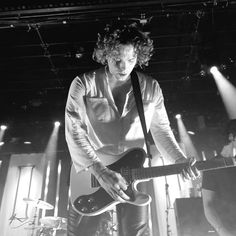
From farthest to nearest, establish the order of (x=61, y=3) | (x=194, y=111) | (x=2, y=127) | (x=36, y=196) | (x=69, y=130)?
(x=36, y=196)
(x=2, y=127)
(x=194, y=111)
(x=61, y=3)
(x=69, y=130)

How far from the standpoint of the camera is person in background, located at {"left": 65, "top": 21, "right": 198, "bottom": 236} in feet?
5.60

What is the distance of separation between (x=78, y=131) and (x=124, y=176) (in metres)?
0.43

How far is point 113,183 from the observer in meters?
1.62

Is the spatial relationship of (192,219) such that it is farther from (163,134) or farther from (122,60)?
(122,60)

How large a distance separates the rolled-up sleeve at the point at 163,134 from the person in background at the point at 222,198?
1.75 m

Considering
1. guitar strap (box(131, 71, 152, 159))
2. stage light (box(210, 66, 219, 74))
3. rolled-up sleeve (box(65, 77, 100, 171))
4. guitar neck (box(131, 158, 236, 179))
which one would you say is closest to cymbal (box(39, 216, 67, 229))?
stage light (box(210, 66, 219, 74))

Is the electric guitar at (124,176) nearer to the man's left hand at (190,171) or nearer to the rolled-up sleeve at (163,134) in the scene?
the man's left hand at (190,171)

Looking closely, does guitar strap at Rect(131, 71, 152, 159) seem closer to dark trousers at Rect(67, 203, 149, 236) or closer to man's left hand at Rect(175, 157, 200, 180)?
man's left hand at Rect(175, 157, 200, 180)

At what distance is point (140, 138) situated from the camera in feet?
6.72

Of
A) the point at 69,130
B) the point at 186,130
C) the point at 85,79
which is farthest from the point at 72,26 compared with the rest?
the point at 186,130

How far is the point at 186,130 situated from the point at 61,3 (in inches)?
266

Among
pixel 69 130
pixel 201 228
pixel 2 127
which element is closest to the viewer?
pixel 69 130

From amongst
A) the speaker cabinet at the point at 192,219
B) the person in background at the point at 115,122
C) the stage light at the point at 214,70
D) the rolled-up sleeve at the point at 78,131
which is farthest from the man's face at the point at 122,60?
the stage light at the point at 214,70

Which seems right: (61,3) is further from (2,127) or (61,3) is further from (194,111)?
(2,127)
